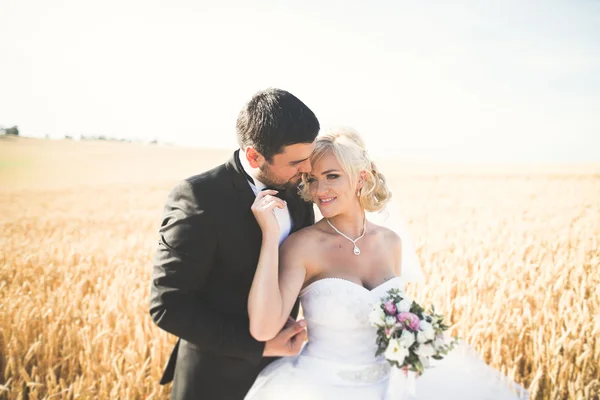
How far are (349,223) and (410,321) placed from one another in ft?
3.26

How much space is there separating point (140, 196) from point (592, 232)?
18457 millimetres

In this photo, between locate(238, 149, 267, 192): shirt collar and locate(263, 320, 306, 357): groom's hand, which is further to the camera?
locate(238, 149, 267, 192): shirt collar

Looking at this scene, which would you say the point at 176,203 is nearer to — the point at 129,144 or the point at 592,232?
the point at 592,232

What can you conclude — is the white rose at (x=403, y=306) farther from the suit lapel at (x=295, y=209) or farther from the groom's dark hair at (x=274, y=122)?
the groom's dark hair at (x=274, y=122)

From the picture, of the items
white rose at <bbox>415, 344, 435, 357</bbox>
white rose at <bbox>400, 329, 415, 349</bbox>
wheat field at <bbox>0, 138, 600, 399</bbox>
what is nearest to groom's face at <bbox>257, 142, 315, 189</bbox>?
white rose at <bbox>400, 329, 415, 349</bbox>

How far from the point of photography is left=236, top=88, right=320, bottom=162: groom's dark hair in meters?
2.52

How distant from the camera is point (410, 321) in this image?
7.68 ft

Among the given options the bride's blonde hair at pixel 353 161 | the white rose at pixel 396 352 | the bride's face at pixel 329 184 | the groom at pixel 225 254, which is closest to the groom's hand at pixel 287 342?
the groom at pixel 225 254

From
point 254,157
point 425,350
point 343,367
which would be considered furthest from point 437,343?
point 254,157

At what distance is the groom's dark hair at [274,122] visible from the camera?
252 centimetres

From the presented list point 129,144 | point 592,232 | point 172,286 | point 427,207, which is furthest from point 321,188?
point 129,144

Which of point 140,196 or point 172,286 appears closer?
point 172,286

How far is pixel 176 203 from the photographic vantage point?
2.43 m

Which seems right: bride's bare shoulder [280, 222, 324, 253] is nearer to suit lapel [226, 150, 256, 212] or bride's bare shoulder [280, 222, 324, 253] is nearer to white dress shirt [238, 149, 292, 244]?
white dress shirt [238, 149, 292, 244]
